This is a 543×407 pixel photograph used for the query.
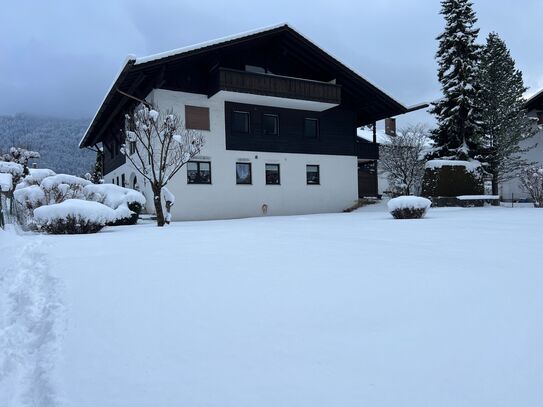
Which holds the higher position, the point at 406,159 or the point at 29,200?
the point at 406,159

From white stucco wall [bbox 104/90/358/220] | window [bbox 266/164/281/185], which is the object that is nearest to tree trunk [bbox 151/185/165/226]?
white stucco wall [bbox 104/90/358/220]

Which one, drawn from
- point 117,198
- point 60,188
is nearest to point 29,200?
point 60,188

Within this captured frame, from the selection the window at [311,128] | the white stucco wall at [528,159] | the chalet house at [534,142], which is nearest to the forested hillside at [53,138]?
the window at [311,128]

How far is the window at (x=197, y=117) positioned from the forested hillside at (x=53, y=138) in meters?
37.3

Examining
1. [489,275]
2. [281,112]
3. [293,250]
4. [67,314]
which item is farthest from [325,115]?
[67,314]

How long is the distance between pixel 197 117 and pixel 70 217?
406 inches

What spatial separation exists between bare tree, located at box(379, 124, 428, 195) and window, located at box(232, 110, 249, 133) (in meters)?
14.2

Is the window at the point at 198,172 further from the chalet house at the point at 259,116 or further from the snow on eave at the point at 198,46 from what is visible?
the snow on eave at the point at 198,46

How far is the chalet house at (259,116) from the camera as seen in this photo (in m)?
19.7

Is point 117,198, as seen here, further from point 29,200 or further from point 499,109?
point 499,109

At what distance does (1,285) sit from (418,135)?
108 ft

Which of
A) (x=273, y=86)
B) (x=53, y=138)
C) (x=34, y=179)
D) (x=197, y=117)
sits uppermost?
(x=53, y=138)

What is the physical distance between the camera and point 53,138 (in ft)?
233

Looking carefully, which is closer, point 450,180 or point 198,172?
point 198,172
